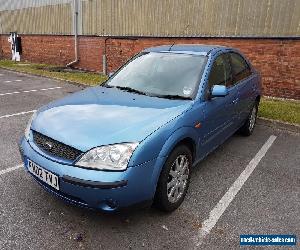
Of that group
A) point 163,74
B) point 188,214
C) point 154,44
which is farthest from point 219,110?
A: point 154,44

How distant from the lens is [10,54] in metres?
21.1

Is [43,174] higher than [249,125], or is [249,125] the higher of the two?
[43,174]

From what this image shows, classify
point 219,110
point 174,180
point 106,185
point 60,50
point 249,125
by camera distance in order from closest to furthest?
1. point 106,185
2. point 174,180
3. point 219,110
4. point 249,125
5. point 60,50

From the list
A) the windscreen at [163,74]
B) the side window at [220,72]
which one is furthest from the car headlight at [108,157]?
the side window at [220,72]

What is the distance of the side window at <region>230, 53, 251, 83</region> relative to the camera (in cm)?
495

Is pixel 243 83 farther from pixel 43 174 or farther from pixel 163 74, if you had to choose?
pixel 43 174

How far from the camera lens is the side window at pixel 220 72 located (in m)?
4.12

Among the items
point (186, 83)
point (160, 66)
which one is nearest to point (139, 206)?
point (186, 83)

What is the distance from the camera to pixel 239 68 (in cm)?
518

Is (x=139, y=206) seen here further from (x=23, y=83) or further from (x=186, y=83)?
(x=23, y=83)

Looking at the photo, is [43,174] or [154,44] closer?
[43,174]

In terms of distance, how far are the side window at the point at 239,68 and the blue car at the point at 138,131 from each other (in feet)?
0.67

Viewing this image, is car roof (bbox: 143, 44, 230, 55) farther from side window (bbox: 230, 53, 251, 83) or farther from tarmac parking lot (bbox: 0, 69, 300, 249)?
tarmac parking lot (bbox: 0, 69, 300, 249)

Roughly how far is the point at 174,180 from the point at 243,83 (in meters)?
2.49
